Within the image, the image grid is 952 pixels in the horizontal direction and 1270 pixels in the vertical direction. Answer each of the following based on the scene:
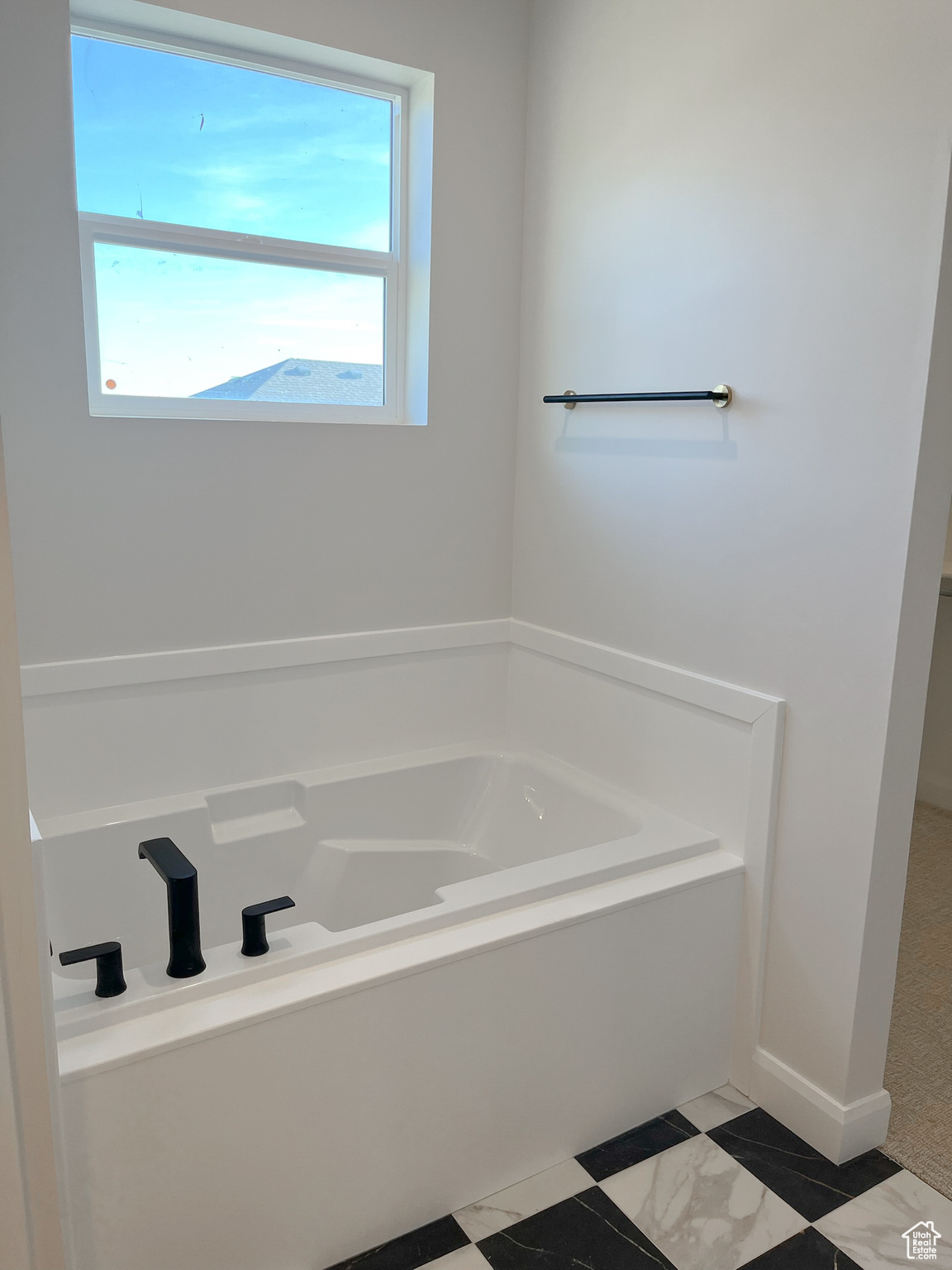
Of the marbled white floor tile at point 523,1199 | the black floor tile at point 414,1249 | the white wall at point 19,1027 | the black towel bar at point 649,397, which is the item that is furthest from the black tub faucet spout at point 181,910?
the black towel bar at point 649,397

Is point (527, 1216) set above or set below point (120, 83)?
below

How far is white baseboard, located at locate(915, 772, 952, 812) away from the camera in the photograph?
3471mm

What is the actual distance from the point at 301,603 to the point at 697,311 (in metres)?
1.15

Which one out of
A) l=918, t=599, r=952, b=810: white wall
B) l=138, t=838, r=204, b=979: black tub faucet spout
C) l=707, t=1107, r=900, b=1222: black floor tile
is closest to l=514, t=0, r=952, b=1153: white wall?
l=707, t=1107, r=900, b=1222: black floor tile

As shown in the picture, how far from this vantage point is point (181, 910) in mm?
1439

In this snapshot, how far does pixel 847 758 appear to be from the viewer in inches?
67.8

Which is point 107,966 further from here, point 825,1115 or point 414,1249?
point 825,1115

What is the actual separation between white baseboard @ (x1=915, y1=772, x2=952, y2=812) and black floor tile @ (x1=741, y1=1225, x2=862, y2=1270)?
84.4 inches

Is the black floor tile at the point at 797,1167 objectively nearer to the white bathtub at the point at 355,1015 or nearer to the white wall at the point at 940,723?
the white bathtub at the point at 355,1015

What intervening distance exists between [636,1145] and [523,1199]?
0.88ft

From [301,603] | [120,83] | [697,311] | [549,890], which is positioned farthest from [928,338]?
[120,83]

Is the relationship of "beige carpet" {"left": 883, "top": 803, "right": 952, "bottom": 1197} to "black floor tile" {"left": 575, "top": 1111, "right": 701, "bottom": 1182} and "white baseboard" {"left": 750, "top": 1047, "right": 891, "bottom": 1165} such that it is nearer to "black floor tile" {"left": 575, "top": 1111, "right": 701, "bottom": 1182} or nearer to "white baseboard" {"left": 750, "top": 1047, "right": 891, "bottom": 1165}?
"white baseboard" {"left": 750, "top": 1047, "right": 891, "bottom": 1165}

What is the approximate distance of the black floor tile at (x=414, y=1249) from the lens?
61.6 inches

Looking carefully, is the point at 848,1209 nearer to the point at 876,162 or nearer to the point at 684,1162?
the point at 684,1162
